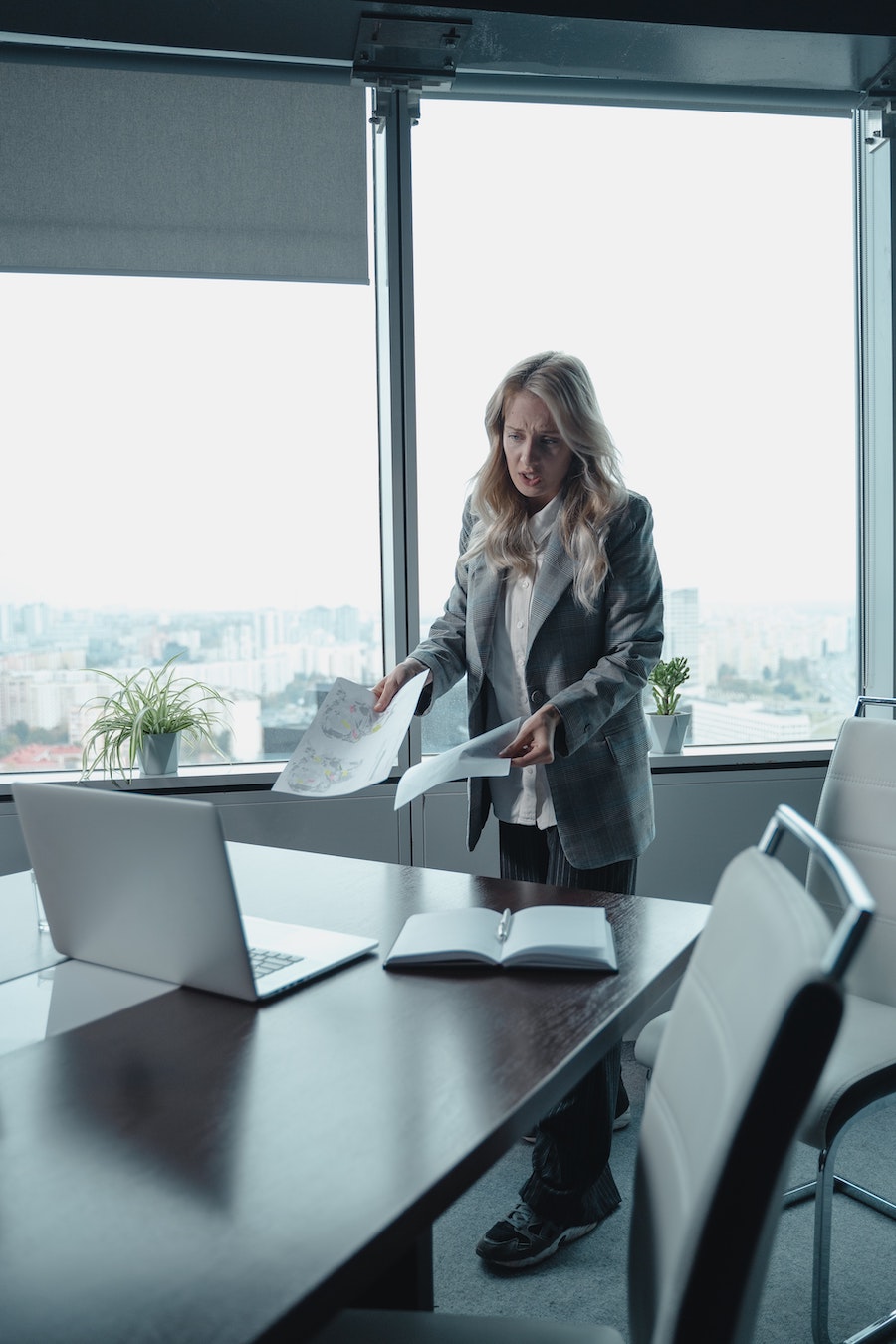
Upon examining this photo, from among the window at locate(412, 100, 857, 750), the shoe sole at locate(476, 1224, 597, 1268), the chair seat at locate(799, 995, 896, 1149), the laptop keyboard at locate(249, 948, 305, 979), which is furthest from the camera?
the window at locate(412, 100, 857, 750)

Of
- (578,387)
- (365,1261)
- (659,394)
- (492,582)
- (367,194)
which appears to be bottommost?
(365,1261)

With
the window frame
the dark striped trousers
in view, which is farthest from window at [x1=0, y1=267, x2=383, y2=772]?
the dark striped trousers

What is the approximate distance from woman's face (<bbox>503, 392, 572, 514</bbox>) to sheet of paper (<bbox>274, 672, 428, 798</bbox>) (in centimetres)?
48

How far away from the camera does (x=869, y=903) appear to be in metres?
0.74

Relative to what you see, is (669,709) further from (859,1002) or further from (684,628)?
(859,1002)

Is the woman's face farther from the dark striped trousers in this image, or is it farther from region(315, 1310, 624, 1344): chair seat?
region(315, 1310, 624, 1344): chair seat

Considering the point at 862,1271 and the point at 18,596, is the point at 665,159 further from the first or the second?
the point at 862,1271

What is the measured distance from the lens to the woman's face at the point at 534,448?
2.22 metres

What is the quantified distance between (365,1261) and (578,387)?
1794 mm

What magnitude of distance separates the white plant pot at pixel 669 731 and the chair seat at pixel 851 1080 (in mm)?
1362

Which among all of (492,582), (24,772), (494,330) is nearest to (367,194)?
(494,330)

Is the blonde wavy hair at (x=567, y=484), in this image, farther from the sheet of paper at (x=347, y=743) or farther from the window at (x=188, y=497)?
the window at (x=188, y=497)

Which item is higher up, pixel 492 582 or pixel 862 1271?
pixel 492 582

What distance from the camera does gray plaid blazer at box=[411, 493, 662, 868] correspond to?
6.90 feet
